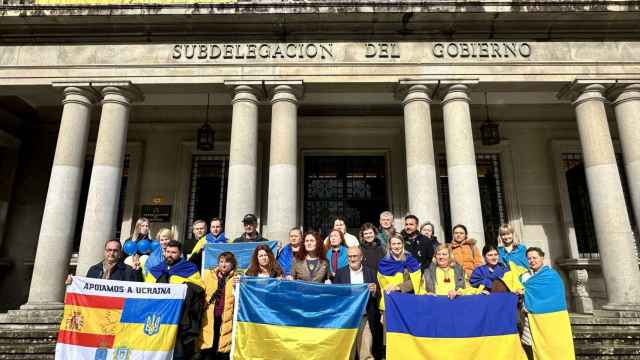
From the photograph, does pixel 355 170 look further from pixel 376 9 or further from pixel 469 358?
pixel 469 358

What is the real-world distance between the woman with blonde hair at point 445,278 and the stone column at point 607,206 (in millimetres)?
5424

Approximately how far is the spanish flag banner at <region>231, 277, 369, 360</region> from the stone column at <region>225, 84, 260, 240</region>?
12.9 feet

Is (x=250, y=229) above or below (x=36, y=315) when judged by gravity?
above

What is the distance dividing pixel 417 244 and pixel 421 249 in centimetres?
11

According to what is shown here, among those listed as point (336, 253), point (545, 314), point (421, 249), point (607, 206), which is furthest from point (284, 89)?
point (607, 206)

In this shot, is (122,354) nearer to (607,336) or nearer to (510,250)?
(510,250)

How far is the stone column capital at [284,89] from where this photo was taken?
10921 mm

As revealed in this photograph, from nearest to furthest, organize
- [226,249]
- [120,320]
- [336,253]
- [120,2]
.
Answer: [120,320]
[336,253]
[226,249]
[120,2]

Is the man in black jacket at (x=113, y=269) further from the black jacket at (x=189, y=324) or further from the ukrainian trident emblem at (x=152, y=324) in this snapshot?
the black jacket at (x=189, y=324)

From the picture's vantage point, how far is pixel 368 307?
20.8ft

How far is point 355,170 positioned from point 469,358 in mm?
9334

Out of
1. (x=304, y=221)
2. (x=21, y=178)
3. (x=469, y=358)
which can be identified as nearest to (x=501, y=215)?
(x=304, y=221)

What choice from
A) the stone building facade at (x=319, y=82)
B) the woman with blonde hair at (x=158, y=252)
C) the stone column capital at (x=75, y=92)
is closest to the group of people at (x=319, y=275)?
the woman with blonde hair at (x=158, y=252)

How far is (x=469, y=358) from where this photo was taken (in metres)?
5.92
